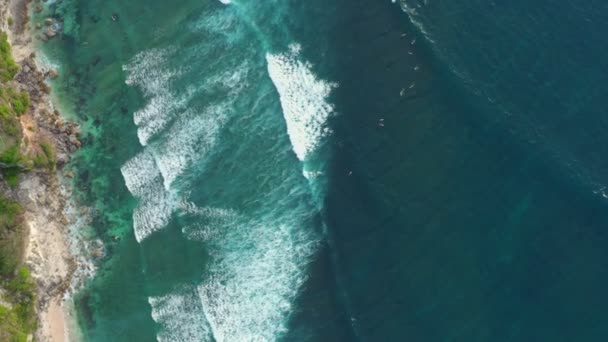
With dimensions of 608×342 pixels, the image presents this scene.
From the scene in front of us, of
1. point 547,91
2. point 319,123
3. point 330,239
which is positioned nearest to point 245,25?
point 319,123

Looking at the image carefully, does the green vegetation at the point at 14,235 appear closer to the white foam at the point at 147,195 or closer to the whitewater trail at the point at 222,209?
the white foam at the point at 147,195

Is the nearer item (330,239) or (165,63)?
(330,239)

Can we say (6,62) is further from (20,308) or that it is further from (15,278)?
(20,308)

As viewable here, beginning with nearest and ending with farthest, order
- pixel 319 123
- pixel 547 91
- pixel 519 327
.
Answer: pixel 519 327
pixel 547 91
pixel 319 123

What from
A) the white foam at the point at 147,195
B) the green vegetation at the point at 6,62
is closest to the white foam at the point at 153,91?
the white foam at the point at 147,195

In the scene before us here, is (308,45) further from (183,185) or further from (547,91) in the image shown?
(547,91)

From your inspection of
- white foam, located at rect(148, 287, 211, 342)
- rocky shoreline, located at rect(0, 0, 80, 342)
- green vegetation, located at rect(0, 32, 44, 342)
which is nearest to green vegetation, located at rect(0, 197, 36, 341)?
green vegetation, located at rect(0, 32, 44, 342)
